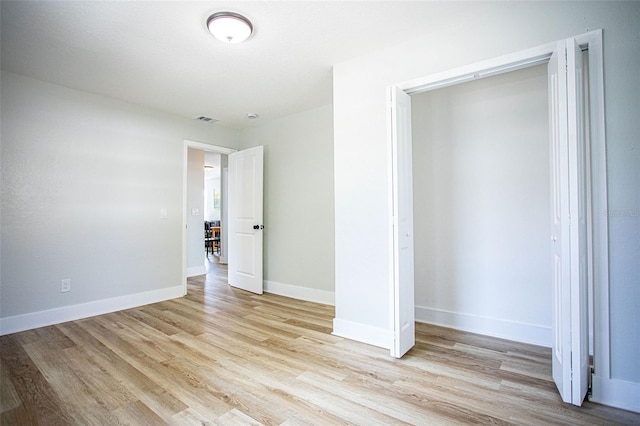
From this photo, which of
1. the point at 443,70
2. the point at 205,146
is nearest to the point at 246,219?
the point at 205,146

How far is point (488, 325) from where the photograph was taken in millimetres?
2885

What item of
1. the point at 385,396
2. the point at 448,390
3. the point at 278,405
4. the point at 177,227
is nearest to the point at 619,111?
the point at 448,390

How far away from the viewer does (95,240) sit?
11.9ft

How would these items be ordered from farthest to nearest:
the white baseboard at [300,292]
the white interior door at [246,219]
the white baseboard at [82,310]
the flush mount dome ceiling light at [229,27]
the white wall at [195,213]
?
1. the white wall at [195,213]
2. the white interior door at [246,219]
3. the white baseboard at [300,292]
4. the white baseboard at [82,310]
5. the flush mount dome ceiling light at [229,27]

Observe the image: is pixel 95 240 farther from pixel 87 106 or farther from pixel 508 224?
pixel 508 224

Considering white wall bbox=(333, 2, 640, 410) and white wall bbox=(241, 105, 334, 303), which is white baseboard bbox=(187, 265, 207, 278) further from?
white wall bbox=(333, 2, 640, 410)

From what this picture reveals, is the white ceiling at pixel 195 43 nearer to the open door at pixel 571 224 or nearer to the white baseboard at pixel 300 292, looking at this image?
the open door at pixel 571 224

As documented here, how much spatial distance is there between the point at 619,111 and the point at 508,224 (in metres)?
1.28

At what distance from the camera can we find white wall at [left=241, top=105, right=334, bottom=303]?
4.11 metres

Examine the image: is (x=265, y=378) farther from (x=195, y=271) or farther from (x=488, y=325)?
(x=195, y=271)

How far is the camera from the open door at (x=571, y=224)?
1.74 m

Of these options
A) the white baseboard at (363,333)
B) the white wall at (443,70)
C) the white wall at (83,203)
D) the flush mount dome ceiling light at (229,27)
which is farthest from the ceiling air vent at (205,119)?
the white baseboard at (363,333)

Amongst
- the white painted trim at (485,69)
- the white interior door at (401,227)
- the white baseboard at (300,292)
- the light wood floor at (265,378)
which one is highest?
the white painted trim at (485,69)

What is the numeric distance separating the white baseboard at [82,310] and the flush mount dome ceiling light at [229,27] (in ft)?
10.8
